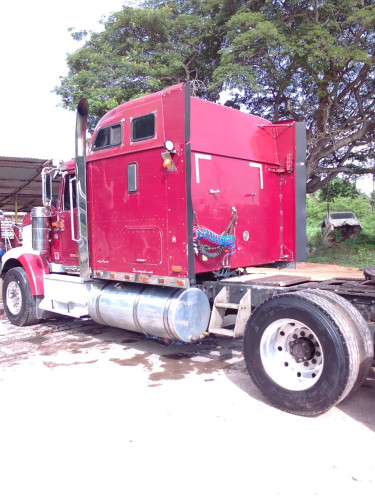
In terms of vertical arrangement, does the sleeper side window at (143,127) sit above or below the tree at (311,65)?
below

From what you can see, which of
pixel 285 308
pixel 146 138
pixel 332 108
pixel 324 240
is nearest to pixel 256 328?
pixel 285 308

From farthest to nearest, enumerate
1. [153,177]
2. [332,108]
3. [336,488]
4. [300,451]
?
[332,108]
[153,177]
[300,451]
[336,488]

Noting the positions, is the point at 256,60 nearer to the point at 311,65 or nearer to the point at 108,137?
the point at 311,65

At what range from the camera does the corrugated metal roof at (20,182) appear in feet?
35.8

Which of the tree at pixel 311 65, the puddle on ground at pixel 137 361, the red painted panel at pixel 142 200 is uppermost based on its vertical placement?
the tree at pixel 311 65

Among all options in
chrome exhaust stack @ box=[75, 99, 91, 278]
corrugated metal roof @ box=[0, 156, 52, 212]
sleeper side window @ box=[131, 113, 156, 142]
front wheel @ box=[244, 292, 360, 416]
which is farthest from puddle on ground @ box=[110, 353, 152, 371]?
corrugated metal roof @ box=[0, 156, 52, 212]

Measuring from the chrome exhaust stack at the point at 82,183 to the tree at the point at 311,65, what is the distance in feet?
25.5

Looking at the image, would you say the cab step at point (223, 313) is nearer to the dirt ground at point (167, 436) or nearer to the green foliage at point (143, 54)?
the dirt ground at point (167, 436)

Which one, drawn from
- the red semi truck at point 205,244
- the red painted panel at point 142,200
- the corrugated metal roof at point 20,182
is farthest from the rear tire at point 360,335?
the corrugated metal roof at point 20,182

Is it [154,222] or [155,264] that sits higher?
[154,222]

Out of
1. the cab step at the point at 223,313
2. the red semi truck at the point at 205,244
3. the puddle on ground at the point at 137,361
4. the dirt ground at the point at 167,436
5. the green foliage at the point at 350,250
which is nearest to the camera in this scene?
the dirt ground at the point at 167,436

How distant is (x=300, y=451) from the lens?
3.35 m

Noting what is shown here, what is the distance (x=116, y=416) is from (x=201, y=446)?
97cm

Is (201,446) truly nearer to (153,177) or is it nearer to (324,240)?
(153,177)
